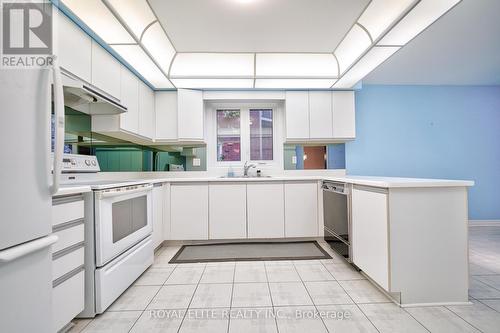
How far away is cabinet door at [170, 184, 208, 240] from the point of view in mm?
→ 3057

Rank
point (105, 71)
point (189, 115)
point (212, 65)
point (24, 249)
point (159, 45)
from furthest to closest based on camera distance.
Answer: point (189, 115) → point (212, 65) → point (159, 45) → point (105, 71) → point (24, 249)

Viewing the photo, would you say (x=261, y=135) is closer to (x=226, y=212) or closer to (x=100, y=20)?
(x=226, y=212)

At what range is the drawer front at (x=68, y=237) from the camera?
4.22ft

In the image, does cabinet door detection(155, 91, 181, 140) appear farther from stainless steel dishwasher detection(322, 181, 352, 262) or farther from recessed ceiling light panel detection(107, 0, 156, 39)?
stainless steel dishwasher detection(322, 181, 352, 262)

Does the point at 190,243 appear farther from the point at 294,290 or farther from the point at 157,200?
the point at 294,290

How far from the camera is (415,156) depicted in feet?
12.4

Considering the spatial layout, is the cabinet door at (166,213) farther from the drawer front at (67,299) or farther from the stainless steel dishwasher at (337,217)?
the stainless steel dishwasher at (337,217)

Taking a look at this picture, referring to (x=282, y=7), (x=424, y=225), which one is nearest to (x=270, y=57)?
(x=282, y=7)

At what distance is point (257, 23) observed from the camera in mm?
2221

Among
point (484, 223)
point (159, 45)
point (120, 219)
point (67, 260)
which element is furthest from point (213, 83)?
point (484, 223)

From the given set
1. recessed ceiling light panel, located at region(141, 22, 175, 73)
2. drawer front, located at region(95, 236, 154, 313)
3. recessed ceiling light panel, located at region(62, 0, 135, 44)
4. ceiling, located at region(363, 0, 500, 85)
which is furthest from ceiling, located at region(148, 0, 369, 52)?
drawer front, located at region(95, 236, 154, 313)

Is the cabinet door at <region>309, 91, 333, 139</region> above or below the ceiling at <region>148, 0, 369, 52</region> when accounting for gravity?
below

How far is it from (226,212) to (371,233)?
1.78 metres

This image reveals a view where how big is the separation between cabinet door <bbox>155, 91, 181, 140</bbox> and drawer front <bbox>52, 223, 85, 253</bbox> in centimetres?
201
